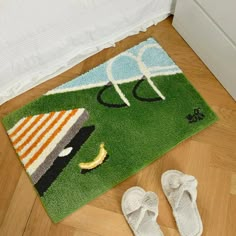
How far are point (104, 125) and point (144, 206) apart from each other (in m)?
0.32

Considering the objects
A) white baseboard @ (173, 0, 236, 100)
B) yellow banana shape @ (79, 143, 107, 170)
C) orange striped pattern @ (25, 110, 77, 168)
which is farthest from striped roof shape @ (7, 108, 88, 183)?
white baseboard @ (173, 0, 236, 100)

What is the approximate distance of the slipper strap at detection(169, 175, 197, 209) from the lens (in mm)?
1055

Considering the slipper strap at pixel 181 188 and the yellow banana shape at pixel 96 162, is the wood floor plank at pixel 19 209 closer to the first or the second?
the yellow banana shape at pixel 96 162

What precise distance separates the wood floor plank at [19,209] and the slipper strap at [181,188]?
45 centimetres

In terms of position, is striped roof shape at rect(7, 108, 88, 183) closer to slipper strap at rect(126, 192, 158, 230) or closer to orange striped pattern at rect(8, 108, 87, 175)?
orange striped pattern at rect(8, 108, 87, 175)

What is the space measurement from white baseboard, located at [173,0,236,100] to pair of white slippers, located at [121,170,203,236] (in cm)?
41

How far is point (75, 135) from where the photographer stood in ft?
3.89

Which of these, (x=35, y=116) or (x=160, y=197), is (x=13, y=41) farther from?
(x=160, y=197)

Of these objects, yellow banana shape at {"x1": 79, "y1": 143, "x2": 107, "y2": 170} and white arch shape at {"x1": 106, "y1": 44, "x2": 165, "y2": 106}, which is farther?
white arch shape at {"x1": 106, "y1": 44, "x2": 165, "y2": 106}

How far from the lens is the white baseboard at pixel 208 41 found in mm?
1130

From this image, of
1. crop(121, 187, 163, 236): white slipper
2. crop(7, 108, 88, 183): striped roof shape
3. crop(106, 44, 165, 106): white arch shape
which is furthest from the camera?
crop(106, 44, 165, 106): white arch shape

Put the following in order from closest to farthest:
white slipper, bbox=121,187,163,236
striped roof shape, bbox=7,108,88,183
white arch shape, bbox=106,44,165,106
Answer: white slipper, bbox=121,187,163,236 < striped roof shape, bbox=7,108,88,183 < white arch shape, bbox=106,44,165,106

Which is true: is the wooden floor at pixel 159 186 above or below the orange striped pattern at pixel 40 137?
below

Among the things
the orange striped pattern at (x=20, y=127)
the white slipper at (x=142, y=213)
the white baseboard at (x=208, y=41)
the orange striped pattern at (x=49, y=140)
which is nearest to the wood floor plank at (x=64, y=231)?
the white slipper at (x=142, y=213)
